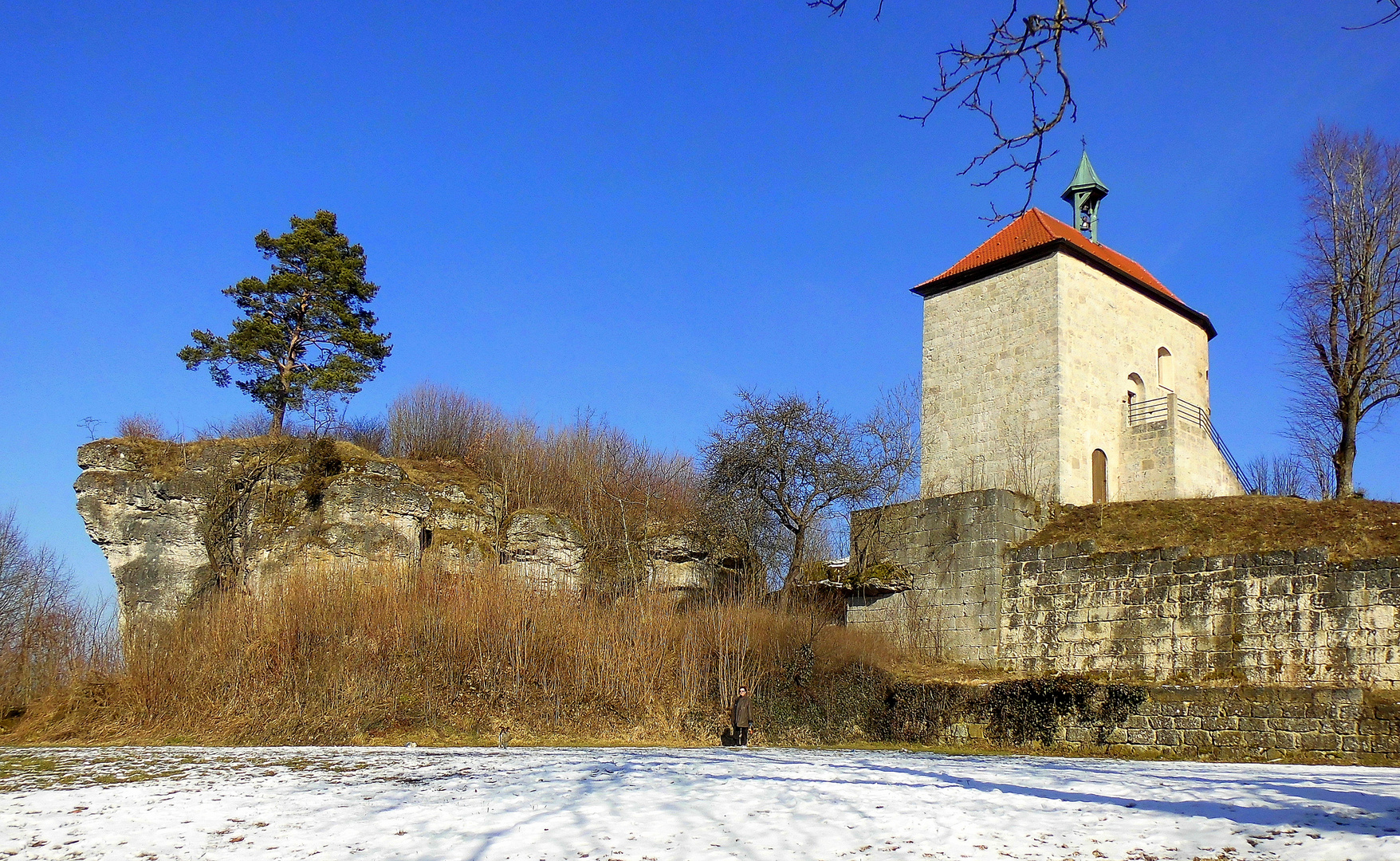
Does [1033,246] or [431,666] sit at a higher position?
[1033,246]

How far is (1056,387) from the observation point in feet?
80.1

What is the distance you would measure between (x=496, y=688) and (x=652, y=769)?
8.37m

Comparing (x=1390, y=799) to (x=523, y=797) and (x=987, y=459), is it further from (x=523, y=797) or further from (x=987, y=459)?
(x=987, y=459)

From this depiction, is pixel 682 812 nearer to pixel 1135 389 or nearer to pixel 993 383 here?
pixel 993 383

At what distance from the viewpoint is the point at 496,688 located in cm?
1862

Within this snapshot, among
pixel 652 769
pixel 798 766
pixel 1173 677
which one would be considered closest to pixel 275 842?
pixel 652 769

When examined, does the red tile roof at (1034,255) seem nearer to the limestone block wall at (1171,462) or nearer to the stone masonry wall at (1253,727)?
the limestone block wall at (1171,462)

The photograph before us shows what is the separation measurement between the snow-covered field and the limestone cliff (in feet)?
45.9

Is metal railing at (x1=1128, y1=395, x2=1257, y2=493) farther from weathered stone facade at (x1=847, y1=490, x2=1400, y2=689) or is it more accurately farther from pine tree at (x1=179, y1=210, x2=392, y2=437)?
pine tree at (x1=179, y1=210, x2=392, y2=437)

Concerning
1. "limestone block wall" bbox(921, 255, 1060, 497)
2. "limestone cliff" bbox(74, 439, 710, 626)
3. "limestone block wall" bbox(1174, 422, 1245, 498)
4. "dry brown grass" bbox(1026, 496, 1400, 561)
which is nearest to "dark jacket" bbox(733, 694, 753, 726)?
"dry brown grass" bbox(1026, 496, 1400, 561)

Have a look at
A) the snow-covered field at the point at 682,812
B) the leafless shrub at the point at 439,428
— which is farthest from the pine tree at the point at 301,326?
the snow-covered field at the point at 682,812

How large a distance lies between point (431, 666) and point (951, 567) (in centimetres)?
1077

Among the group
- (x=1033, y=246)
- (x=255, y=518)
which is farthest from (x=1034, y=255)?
(x=255, y=518)

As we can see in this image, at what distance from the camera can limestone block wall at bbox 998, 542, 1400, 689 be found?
604 inches
